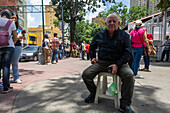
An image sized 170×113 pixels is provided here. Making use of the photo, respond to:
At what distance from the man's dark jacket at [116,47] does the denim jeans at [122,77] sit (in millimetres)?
107

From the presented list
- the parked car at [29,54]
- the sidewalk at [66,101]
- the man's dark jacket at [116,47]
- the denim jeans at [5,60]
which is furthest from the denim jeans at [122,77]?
the parked car at [29,54]

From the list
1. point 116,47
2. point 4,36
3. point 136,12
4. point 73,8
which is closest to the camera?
point 116,47

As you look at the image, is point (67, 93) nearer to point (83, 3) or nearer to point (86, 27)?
point (83, 3)

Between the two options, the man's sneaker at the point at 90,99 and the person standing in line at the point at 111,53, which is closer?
the person standing in line at the point at 111,53

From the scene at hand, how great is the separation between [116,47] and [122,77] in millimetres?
554

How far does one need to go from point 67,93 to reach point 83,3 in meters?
18.4

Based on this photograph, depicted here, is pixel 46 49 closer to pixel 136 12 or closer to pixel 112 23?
pixel 112 23

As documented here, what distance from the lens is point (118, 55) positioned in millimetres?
2818

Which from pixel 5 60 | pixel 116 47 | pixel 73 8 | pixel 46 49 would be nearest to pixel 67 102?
pixel 116 47

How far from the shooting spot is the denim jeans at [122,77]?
99.3 inches

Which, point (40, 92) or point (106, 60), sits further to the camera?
point (40, 92)

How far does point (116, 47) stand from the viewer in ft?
9.11

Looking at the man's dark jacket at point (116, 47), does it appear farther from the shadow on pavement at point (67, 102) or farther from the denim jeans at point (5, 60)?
the denim jeans at point (5, 60)

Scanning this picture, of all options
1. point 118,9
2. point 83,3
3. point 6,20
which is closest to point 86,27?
point 118,9
